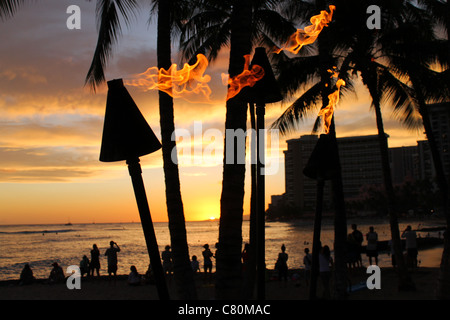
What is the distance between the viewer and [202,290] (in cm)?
1568

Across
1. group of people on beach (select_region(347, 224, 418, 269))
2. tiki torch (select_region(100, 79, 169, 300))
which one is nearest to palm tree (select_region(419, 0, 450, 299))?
group of people on beach (select_region(347, 224, 418, 269))

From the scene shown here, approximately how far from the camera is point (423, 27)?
1454 centimetres

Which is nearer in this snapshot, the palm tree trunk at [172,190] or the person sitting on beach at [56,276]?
the palm tree trunk at [172,190]

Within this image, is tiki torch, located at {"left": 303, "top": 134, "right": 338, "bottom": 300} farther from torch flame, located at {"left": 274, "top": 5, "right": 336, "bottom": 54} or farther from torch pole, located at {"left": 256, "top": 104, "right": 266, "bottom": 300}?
torch flame, located at {"left": 274, "top": 5, "right": 336, "bottom": 54}

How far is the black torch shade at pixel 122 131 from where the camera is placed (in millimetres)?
3797

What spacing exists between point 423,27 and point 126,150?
44.2 feet

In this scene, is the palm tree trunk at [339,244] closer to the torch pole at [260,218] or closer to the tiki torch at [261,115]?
the tiki torch at [261,115]

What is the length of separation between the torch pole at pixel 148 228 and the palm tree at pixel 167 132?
5.25m

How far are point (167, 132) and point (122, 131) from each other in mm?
5689

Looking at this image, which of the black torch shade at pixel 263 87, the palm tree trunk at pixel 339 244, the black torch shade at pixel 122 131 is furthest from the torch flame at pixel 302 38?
the palm tree trunk at pixel 339 244

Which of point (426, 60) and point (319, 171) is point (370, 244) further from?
point (319, 171)

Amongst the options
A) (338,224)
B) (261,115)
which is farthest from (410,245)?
(261,115)

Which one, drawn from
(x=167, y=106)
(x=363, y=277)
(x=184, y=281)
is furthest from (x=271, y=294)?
(x=167, y=106)
